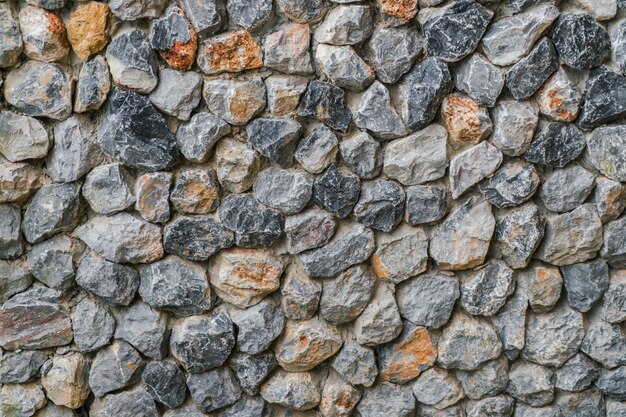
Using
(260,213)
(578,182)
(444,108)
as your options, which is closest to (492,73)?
Result: (444,108)

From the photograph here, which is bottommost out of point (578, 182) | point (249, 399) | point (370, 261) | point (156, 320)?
point (249, 399)

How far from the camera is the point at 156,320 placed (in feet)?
7.34

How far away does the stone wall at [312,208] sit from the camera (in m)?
2.09

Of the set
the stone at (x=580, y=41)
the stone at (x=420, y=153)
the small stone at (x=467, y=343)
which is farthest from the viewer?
the small stone at (x=467, y=343)

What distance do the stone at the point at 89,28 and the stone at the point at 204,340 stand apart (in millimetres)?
783

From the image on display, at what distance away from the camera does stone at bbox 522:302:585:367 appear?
2.25 m

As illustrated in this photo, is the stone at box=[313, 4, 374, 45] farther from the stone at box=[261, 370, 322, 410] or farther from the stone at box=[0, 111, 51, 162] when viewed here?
the stone at box=[261, 370, 322, 410]

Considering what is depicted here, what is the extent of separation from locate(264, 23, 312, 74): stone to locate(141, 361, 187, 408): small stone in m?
0.90

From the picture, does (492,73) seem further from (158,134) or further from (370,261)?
(158,134)

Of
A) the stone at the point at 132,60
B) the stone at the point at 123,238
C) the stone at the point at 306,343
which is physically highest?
the stone at the point at 132,60

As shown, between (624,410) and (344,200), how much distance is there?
1.01m

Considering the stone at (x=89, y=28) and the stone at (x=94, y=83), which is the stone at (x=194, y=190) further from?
the stone at (x=89, y=28)

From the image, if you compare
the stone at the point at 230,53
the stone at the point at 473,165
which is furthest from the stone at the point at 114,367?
the stone at the point at 473,165

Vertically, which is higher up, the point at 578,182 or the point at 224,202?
the point at 578,182
